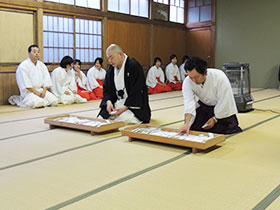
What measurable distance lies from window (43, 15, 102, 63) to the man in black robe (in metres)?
3.30

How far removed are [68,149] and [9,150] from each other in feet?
1.74

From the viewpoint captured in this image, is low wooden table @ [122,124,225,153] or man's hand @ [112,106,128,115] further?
man's hand @ [112,106,128,115]

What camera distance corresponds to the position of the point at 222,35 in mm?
10805

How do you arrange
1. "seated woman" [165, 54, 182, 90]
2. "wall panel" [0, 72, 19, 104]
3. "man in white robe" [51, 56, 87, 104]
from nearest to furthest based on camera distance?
1. "wall panel" [0, 72, 19, 104]
2. "man in white robe" [51, 56, 87, 104]
3. "seated woman" [165, 54, 182, 90]

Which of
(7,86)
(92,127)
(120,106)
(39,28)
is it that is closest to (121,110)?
(120,106)

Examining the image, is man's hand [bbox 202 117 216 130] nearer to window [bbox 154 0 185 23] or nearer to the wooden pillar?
the wooden pillar

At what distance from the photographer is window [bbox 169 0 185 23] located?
10.8m

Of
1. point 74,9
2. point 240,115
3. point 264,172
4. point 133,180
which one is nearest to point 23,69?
point 74,9

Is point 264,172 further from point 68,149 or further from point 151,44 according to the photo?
point 151,44

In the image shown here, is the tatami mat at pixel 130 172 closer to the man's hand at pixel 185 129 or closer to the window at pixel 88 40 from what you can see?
the man's hand at pixel 185 129

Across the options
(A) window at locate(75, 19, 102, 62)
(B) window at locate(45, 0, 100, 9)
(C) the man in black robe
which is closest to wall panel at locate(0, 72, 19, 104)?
(A) window at locate(75, 19, 102, 62)

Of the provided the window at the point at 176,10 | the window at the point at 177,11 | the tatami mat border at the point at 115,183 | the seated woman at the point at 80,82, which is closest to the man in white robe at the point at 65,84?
the seated woman at the point at 80,82

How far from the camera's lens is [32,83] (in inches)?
239

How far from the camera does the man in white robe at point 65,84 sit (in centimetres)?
650
